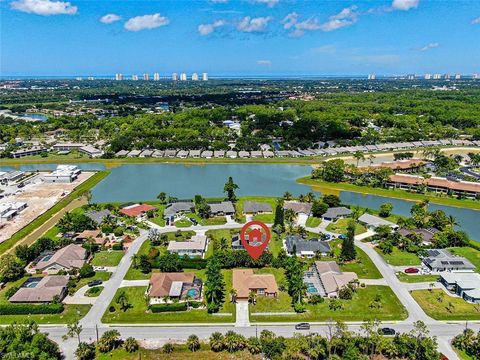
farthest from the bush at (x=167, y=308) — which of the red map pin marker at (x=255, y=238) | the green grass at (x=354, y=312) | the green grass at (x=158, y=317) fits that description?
the red map pin marker at (x=255, y=238)

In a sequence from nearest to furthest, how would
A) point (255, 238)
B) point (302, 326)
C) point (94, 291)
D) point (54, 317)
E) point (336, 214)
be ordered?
point (302, 326) → point (54, 317) → point (94, 291) → point (255, 238) → point (336, 214)

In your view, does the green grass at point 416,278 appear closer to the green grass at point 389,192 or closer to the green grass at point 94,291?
the green grass at point 389,192

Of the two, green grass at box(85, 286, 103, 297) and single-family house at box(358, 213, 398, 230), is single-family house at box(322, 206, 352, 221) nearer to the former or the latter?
single-family house at box(358, 213, 398, 230)

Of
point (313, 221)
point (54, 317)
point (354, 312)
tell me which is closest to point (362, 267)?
point (354, 312)

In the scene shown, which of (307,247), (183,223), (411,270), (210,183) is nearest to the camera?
(411,270)

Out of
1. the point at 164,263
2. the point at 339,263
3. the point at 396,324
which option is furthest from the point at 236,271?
the point at 396,324

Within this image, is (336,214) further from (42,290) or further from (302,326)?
(42,290)
